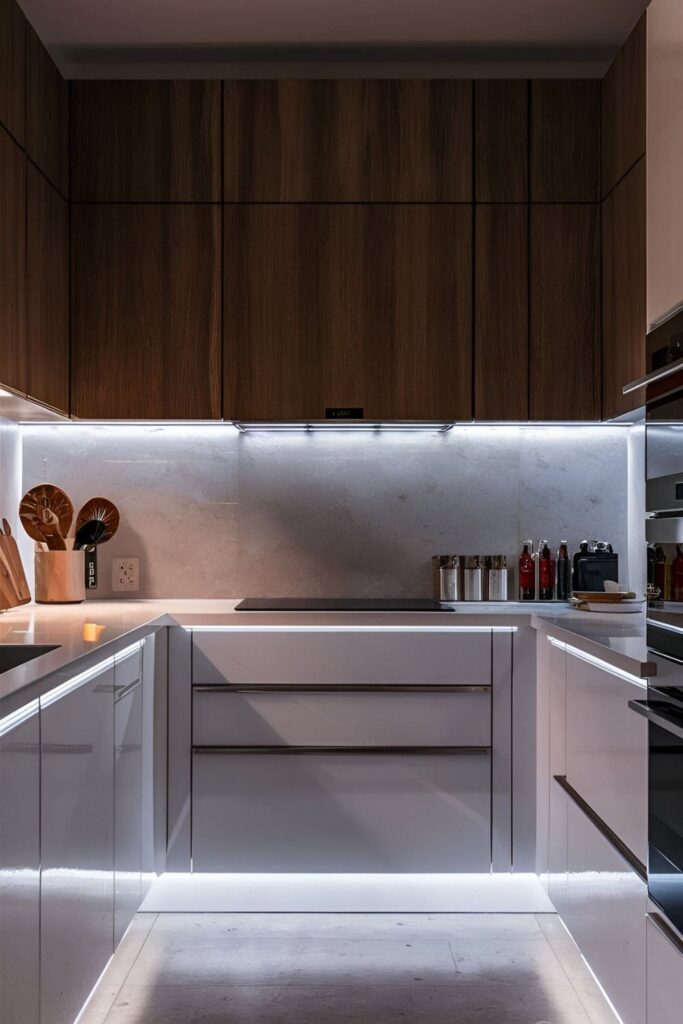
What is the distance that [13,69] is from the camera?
2.54 metres

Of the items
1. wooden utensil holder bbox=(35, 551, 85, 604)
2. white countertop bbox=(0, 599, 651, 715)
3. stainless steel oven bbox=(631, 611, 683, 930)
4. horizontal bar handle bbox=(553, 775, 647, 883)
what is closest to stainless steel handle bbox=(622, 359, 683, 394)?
stainless steel oven bbox=(631, 611, 683, 930)

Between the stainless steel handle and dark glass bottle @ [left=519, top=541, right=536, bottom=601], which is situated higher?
the stainless steel handle

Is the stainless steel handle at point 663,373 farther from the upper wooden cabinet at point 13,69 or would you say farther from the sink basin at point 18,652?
the upper wooden cabinet at point 13,69

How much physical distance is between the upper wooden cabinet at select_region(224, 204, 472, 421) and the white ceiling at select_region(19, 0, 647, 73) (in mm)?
577

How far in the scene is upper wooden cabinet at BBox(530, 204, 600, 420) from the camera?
313 cm

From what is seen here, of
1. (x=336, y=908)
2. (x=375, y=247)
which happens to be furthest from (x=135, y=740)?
(x=375, y=247)

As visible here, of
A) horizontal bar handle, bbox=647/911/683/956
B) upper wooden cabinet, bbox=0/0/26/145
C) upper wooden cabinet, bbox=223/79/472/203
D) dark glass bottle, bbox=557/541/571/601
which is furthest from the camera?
dark glass bottle, bbox=557/541/571/601

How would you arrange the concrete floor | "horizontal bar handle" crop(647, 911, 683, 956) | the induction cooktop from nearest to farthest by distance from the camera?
"horizontal bar handle" crop(647, 911, 683, 956) < the concrete floor < the induction cooktop

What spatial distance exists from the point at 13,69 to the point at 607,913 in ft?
8.58

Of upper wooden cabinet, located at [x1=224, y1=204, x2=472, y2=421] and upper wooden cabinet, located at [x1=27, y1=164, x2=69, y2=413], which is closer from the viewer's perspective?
upper wooden cabinet, located at [x1=27, y1=164, x2=69, y2=413]

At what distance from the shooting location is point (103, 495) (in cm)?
347

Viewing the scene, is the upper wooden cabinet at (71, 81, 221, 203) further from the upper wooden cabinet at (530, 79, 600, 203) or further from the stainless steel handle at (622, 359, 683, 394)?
the stainless steel handle at (622, 359, 683, 394)

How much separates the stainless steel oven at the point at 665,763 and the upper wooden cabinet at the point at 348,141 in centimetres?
197

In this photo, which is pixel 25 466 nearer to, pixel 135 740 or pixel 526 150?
pixel 135 740
